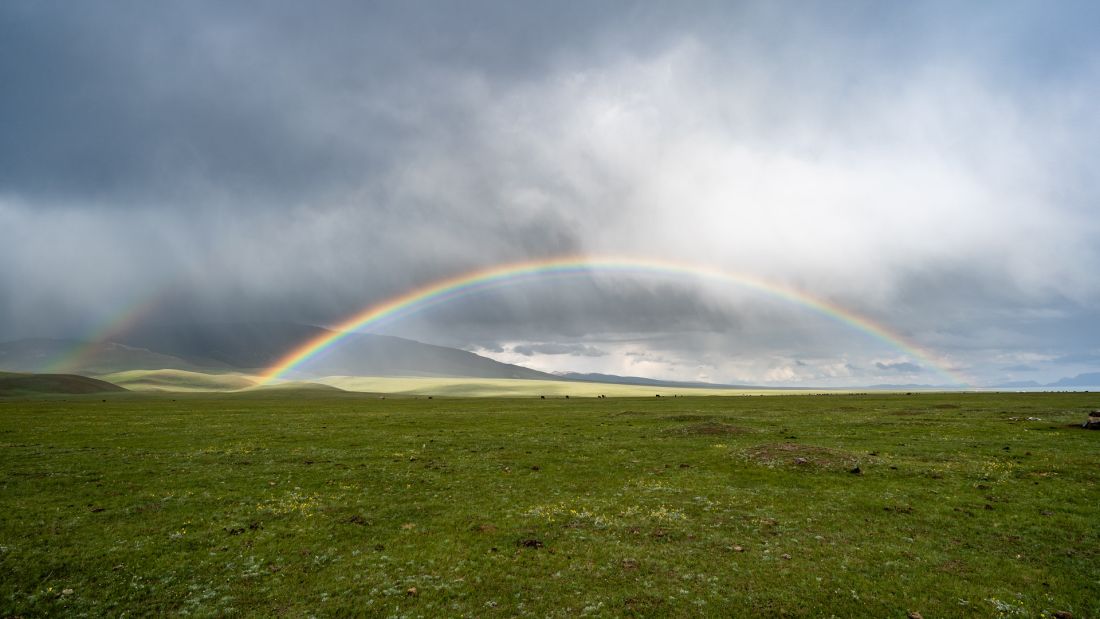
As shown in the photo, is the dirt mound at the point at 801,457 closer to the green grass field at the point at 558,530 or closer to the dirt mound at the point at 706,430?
the green grass field at the point at 558,530

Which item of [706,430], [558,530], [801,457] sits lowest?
[558,530]

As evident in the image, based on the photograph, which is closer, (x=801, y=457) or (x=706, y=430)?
(x=801, y=457)

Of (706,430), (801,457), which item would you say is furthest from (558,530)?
(706,430)

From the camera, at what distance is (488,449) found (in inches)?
1667

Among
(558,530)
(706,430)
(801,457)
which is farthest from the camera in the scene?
(706,430)

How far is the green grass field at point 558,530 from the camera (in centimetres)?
1505

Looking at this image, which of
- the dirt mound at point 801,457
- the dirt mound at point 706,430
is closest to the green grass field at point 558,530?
the dirt mound at point 801,457

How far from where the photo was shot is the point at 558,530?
21344mm

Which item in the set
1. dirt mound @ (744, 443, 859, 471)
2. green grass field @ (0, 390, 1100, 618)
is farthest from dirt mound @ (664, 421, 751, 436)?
dirt mound @ (744, 443, 859, 471)

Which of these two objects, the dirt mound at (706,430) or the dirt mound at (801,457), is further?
the dirt mound at (706,430)

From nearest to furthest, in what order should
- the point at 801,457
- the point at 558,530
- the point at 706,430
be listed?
the point at 558,530
the point at 801,457
the point at 706,430

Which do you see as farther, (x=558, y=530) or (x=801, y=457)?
(x=801, y=457)

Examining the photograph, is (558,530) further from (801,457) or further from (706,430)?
(706,430)

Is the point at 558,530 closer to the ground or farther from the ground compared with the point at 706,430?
closer to the ground
